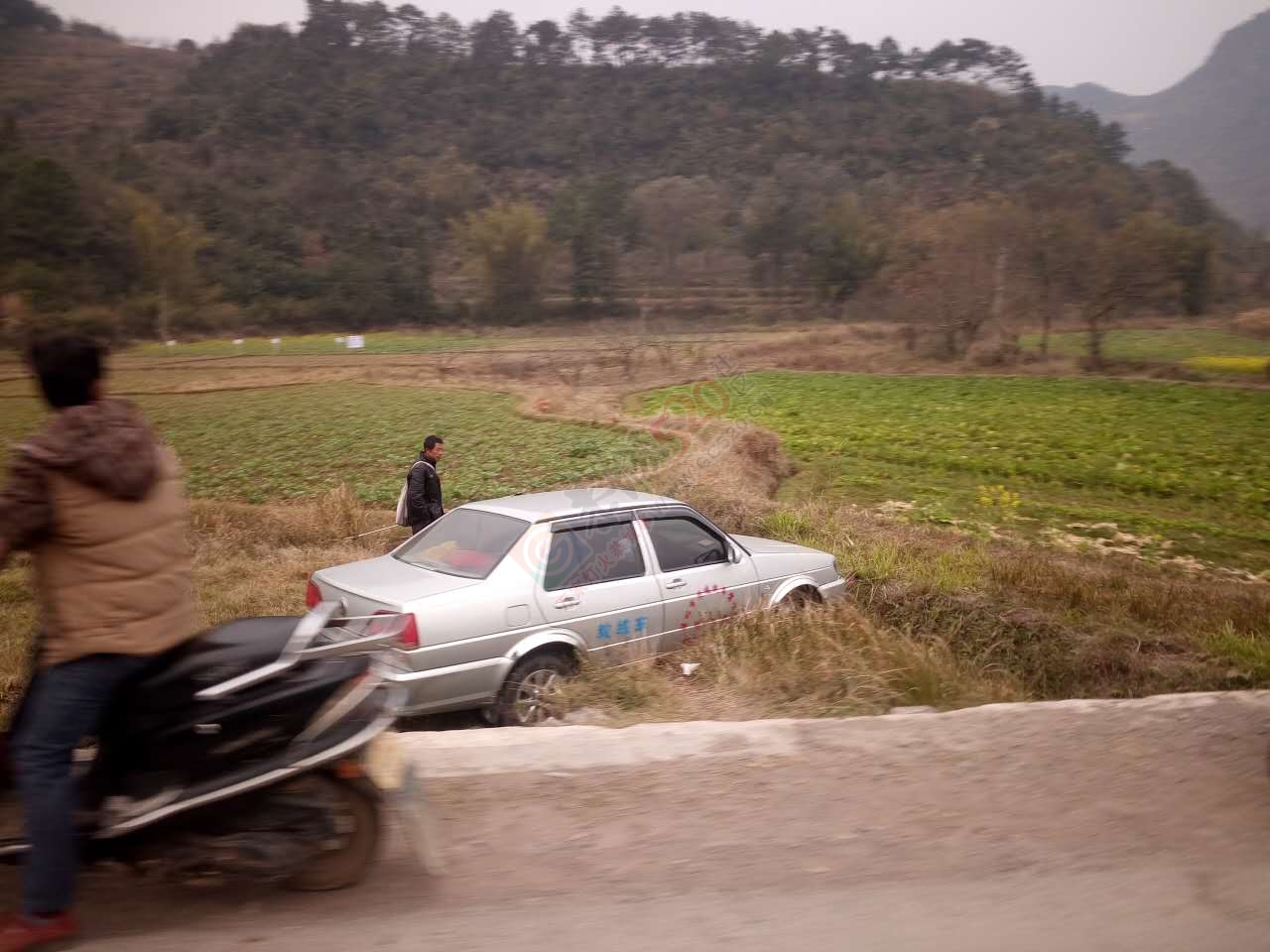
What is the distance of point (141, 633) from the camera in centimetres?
304

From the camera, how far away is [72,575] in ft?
9.80

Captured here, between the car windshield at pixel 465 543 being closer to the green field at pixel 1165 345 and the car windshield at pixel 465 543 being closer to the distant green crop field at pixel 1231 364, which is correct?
the distant green crop field at pixel 1231 364

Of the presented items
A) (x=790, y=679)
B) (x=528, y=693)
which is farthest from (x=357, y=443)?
(x=790, y=679)

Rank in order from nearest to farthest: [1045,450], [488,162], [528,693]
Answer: [528,693] < [1045,450] < [488,162]

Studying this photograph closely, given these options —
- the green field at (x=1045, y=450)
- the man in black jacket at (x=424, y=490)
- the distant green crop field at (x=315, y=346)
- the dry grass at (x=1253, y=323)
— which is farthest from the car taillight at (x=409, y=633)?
the dry grass at (x=1253, y=323)

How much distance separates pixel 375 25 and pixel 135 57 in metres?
78.4

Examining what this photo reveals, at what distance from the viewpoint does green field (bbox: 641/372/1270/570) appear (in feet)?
51.1

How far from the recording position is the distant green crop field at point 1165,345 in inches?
1524

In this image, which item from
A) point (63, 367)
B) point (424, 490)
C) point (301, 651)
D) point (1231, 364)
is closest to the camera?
point (63, 367)

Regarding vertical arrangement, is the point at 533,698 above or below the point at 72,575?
below

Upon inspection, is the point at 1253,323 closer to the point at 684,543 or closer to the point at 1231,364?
the point at 1231,364

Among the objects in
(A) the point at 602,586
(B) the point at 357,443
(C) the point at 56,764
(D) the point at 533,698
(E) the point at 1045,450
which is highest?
(C) the point at 56,764

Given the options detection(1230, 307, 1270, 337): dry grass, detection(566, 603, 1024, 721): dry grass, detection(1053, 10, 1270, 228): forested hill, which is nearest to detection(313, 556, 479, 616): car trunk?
detection(566, 603, 1024, 721): dry grass

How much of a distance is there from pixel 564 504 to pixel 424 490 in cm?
303
